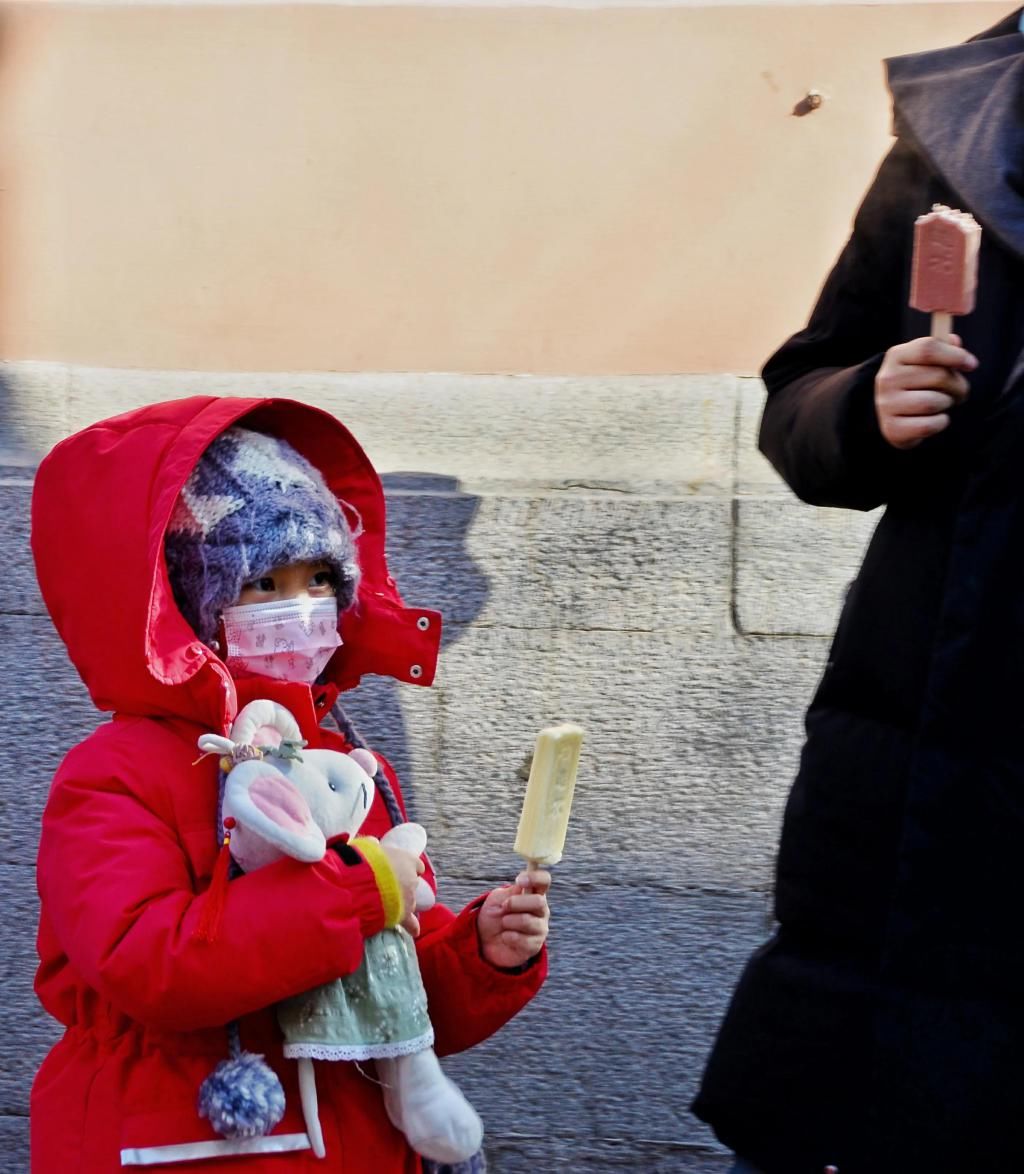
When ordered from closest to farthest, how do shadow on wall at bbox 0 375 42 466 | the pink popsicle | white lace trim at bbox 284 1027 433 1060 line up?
the pink popsicle
white lace trim at bbox 284 1027 433 1060
shadow on wall at bbox 0 375 42 466

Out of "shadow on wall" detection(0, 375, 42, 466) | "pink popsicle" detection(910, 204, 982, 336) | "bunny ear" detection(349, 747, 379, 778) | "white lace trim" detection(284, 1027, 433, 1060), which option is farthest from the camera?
"shadow on wall" detection(0, 375, 42, 466)

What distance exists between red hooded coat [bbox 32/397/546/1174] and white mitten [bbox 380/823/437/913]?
74 millimetres

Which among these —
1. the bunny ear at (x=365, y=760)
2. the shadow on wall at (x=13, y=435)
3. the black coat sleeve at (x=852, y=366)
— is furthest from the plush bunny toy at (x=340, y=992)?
the shadow on wall at (x=13, y=435)

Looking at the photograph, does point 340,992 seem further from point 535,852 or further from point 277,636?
point 277,636

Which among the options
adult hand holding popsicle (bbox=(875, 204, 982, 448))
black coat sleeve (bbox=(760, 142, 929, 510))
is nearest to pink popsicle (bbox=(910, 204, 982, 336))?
adult hand holding popsicle (bbox=(875, 204, 982, 448))

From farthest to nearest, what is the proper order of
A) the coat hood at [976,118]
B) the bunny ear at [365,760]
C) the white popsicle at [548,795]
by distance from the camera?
the bunny ear at [365,760]
the white popsicle at [548,795]
the coat hood at [976,118]

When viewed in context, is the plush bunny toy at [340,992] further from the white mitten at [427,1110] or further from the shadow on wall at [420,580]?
the shadow on wall at [420,580]

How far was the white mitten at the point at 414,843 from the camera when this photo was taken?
219 centimetres

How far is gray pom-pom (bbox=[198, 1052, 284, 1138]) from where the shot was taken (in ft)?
6.55

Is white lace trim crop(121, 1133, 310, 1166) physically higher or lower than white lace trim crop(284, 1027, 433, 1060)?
lower

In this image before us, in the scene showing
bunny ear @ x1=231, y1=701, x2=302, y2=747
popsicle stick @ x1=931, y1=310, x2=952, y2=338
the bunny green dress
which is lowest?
the bunny green dress

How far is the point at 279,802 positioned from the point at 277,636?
0.30m

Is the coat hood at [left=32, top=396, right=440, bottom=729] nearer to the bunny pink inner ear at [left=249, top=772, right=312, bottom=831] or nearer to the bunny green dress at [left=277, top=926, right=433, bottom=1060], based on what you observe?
the bunny pink inner ear at [left=249, top=772, right=312, bottom=831]

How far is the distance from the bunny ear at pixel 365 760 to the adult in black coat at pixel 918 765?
60 cm
